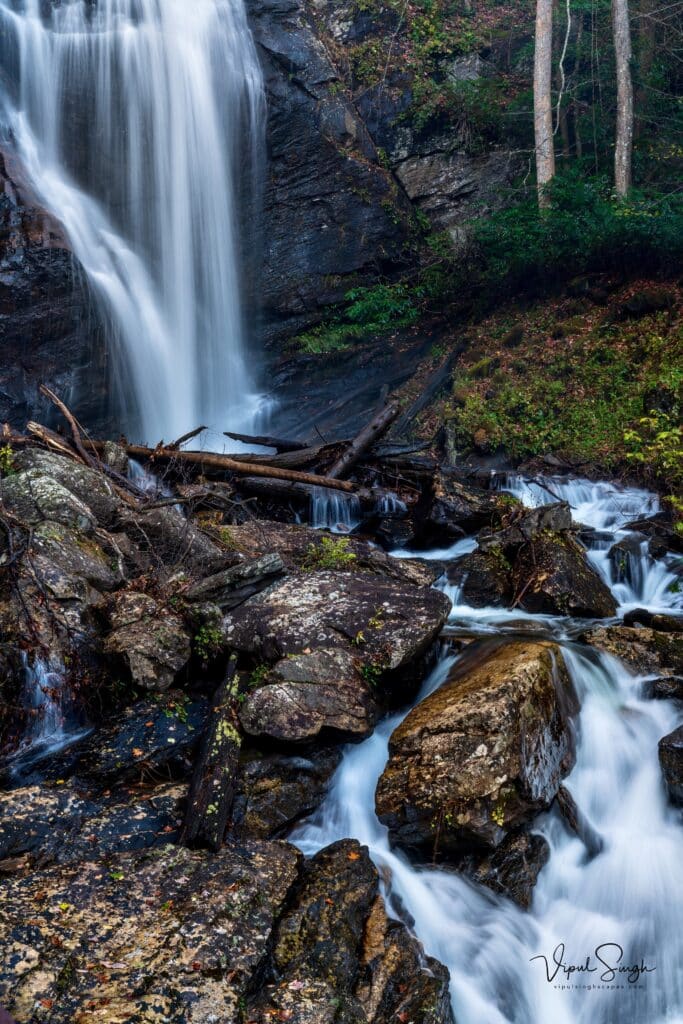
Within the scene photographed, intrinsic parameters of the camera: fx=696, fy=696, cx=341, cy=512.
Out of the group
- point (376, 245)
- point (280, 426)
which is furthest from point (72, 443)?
point (376, 245)

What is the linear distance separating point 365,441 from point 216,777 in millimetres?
5550

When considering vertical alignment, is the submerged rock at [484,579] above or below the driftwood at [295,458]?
below

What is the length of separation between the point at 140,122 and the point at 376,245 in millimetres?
5392

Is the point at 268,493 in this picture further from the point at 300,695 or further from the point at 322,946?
the point at 322,946

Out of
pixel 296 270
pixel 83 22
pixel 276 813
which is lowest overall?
pixel 276 813

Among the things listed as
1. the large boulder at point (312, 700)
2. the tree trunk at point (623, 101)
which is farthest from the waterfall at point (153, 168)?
the large boulder at point (312, 700)

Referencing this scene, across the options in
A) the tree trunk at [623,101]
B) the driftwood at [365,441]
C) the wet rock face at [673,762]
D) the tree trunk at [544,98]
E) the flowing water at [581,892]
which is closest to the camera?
the flowing water at [581,892]

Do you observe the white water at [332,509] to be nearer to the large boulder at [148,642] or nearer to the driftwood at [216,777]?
the large boulder at [148,642]

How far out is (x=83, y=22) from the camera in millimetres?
14156

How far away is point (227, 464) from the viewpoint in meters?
8.52

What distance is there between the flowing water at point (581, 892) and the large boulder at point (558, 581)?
1219 mm

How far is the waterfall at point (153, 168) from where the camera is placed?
12.9 metres

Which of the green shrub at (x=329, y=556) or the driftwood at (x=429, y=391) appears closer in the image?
the green shrub at (x=329, y=556)

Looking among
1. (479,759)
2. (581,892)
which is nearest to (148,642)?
(479,759)
